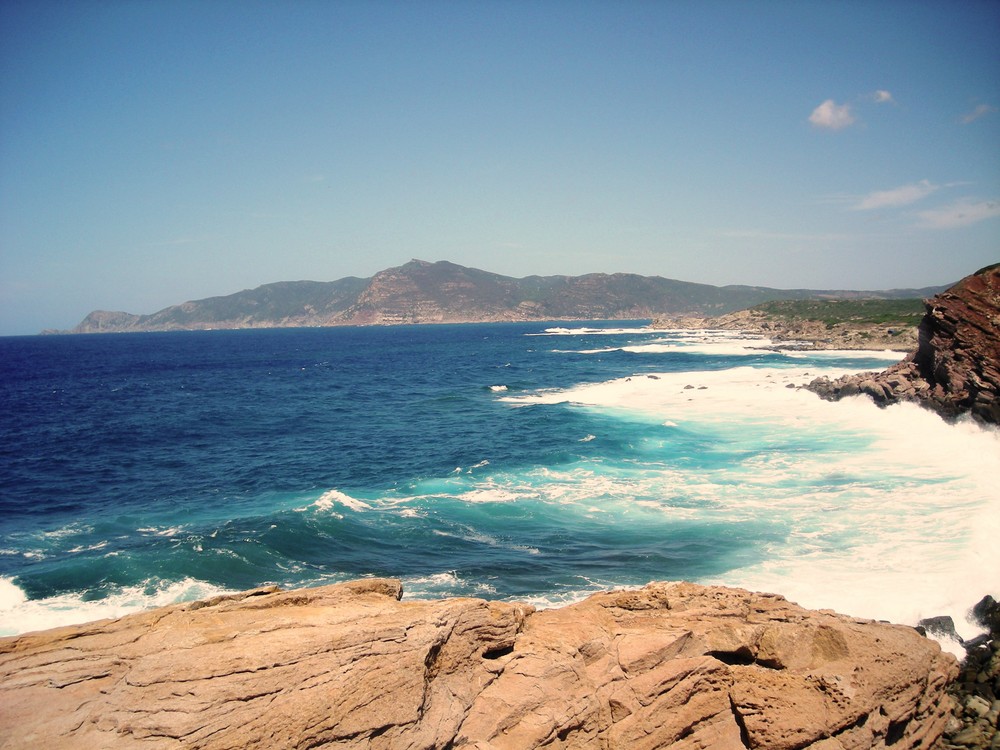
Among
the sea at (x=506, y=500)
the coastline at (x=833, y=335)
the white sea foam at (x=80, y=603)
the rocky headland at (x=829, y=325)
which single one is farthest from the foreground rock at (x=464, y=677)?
the rocky headland at (x=829, y=325)

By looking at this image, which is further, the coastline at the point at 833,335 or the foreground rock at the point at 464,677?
the coastline at the point at 833,335

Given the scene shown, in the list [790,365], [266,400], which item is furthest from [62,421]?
[790,365]

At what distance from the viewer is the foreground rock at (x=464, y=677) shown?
595 centimetres

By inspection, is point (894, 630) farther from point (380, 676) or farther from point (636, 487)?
point (636, 487)

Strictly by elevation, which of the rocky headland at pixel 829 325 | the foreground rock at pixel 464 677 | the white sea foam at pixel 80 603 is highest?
the rocky headland at pixel 829 325

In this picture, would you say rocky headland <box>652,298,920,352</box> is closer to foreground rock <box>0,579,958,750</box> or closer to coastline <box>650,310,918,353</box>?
coastline <box>650,310,918,353</box>

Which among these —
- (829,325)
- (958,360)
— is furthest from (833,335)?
(958,360)

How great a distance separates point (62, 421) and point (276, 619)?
5393cm

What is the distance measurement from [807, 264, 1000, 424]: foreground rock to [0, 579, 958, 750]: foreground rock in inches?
1264

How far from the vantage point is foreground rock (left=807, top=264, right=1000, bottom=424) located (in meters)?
33.9

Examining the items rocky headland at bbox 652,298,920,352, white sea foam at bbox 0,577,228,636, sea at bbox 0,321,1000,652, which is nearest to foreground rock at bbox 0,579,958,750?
sea at bbox 0,321,1000,652

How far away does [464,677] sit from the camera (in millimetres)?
7227

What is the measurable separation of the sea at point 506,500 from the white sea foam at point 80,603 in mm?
85

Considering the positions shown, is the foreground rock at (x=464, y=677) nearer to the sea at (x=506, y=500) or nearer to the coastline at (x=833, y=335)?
the sea at (x=506, y=500)
